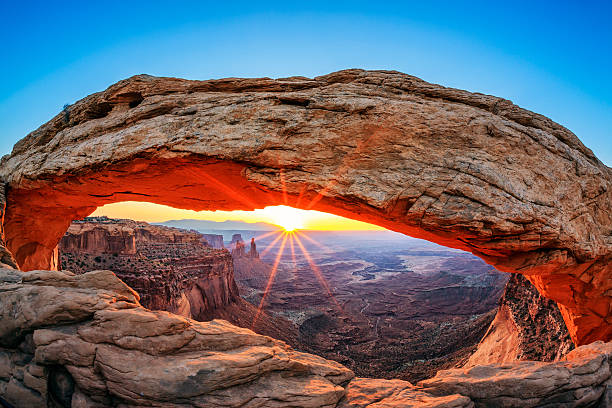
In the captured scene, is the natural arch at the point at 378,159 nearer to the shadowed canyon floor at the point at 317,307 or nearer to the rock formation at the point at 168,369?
the rock formation at the point at 168,369

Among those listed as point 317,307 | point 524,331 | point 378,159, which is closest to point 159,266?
point 378,159

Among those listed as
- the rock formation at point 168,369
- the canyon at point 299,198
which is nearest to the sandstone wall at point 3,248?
the canyon at point 299,198

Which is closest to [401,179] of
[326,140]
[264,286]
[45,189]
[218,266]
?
[326,140]

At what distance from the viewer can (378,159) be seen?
7.37m

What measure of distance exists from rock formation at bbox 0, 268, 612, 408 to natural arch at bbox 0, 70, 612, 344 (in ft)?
10.9

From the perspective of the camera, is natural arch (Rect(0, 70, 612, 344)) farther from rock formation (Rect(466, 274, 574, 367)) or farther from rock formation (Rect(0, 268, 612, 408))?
rock formation (Rect(466, 274, 574, 367))

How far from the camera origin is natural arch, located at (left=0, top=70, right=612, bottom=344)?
7.08m

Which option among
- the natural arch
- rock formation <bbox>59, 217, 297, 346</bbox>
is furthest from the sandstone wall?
rock formation <bbox>59, 217, 297, 346</bbox>

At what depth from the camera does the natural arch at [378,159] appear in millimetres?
7082

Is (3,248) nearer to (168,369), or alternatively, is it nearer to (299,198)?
(168,369)

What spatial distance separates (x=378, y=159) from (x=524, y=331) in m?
13.9

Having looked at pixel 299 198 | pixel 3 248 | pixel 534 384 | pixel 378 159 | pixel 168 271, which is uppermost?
pixel 378 159

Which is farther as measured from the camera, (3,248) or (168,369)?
(3,248)

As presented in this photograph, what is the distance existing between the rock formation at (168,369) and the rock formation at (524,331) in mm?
7217
